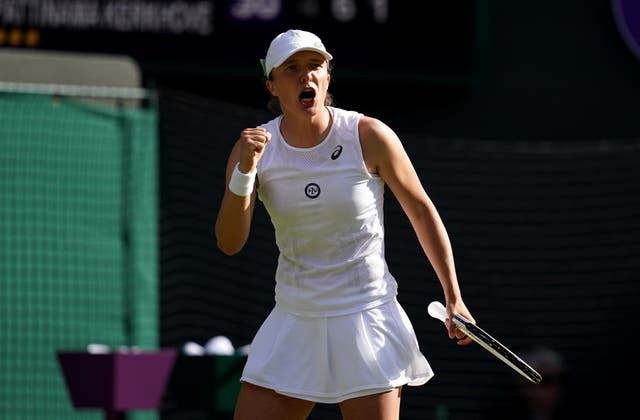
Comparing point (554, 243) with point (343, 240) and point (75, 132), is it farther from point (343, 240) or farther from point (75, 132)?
point (343, 240)

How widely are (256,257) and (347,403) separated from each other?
4.19 metres

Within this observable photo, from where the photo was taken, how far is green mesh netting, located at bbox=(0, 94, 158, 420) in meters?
7.39

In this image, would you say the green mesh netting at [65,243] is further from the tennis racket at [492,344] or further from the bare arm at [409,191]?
the tennis racket at [492,344]

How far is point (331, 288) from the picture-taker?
3.85 metres

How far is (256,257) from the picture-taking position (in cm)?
799

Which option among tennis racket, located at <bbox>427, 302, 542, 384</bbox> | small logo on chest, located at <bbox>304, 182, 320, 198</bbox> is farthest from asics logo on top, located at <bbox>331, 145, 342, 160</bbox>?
tennis racket, located at <bbox>427, 302, 542, 384</bbox>

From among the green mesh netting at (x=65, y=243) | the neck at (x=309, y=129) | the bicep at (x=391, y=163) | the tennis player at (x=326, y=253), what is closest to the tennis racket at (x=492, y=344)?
the tennis player at (x=326, y=253)

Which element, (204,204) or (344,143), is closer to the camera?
(344,143)

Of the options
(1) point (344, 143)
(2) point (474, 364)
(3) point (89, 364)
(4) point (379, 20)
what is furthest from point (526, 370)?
(2) point (474, 364)

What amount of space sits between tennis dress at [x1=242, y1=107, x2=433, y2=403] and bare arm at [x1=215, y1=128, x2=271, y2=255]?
0.35 ft

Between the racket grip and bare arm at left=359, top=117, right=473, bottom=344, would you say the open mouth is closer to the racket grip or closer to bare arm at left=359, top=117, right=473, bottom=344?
bare arm at left=359, top=117, right=473, bottom=344

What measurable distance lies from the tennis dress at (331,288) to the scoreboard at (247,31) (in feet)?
11.7

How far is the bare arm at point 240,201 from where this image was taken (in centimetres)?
376

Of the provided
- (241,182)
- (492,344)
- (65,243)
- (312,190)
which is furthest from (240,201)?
(65,243)
